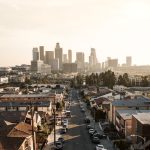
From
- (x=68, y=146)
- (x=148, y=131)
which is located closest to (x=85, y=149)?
(x=68, y=146)

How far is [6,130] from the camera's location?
4175cm

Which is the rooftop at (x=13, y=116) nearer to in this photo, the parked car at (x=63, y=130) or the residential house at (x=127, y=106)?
the parked car at (x=63, y=130)

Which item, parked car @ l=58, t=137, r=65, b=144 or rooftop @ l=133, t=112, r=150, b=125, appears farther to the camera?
parked car @ l=58, t=137, r=65, b=144

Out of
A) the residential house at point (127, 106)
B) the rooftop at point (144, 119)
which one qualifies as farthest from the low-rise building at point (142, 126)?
the residential house at point (127, 106)

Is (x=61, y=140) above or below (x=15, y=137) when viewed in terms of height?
below

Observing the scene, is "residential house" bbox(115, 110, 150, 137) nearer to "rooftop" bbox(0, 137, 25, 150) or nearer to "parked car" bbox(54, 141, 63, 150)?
"parked car" bbox(54, 141, 63, 150)

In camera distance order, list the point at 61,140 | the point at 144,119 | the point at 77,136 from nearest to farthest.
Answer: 1. the point at 144,119
2. the point at 61,140
3. the point at 77,136

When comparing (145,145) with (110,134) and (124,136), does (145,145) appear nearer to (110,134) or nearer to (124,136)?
(124,136)

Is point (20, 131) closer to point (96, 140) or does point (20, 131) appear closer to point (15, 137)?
point (15, 137)

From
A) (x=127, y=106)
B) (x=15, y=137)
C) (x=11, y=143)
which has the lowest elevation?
(x=11, y=143)

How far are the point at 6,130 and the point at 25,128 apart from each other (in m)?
3.74

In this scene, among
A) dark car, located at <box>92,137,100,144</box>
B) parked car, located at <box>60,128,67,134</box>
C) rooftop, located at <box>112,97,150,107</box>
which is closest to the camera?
dark car, located at <box>92,137,100,144</box>

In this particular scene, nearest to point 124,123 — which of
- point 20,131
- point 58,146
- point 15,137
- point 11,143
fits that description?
point 58,146

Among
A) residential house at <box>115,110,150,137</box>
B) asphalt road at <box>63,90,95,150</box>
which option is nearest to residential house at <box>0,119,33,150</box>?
asphalt road at <box>63,90,95,150</box>
